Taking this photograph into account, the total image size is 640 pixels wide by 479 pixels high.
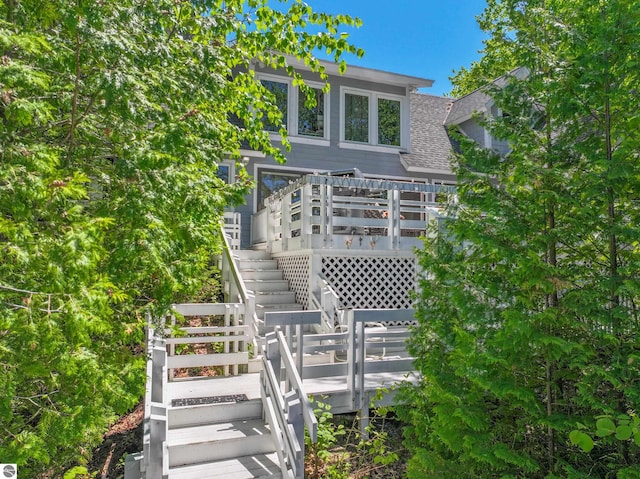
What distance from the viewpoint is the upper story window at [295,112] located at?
12859 millimetres

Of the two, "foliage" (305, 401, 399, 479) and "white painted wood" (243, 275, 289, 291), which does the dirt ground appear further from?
"white painted wood" (243, 275, 289, 291)

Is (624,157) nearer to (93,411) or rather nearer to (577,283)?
(577,283)

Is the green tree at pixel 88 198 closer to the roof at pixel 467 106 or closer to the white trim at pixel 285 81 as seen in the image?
the white trim at pixel 285 81

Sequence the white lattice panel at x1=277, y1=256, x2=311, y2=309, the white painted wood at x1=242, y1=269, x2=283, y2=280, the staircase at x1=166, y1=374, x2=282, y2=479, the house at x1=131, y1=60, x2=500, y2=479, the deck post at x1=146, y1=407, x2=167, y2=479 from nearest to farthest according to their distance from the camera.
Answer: the deck post at x1=146, y1=407, x2=167, y2=479
the staircase at x1=166, y1=374, x2=282, y2=479
the house at x1=131, y1=60, x2=500, y2=479
the white lattice panel at x1=277, y1=256, x2=311, y2=309
the white painted wood at x1=242, y1=269, x2=283, y2=280

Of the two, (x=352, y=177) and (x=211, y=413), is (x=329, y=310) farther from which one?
(x=352, y=177)

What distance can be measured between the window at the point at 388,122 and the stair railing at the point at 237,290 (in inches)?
275

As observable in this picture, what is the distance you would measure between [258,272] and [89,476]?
5.35 metres

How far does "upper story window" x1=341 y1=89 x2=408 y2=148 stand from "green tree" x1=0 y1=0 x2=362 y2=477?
9.27 metres

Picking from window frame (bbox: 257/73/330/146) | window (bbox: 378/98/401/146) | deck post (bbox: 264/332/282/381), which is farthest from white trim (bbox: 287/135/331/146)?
deck post (bbox: 264/332/282/381)

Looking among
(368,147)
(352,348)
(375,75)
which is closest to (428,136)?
(368,147)

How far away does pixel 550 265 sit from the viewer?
2.88m

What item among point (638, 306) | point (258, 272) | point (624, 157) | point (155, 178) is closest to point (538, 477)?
point (638, 306)

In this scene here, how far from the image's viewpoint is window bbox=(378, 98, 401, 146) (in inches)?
554

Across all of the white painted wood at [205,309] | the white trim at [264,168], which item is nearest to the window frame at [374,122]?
the white trim at [264,168]
